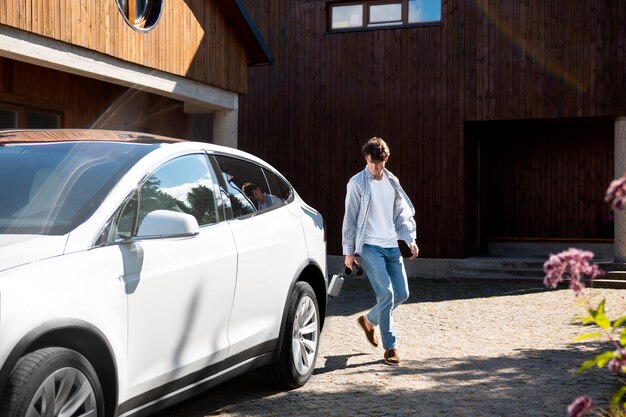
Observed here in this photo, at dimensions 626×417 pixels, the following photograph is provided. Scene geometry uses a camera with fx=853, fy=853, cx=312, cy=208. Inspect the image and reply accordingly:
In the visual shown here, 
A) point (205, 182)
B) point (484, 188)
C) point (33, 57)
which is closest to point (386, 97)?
point (484, 188)

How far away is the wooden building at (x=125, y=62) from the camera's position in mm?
10258

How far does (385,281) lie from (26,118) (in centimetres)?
690

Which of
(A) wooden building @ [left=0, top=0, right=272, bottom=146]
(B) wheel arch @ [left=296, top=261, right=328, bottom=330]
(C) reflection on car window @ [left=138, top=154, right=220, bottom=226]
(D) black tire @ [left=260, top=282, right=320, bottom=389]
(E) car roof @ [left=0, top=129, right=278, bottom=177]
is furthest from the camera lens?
(A) wooden building @ [left=0, top=0, right=272, bottom=146]

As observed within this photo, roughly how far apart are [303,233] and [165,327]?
7.69 feet

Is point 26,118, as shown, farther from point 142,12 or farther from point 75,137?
point 75,137

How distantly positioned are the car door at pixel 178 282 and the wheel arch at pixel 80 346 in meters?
0.19

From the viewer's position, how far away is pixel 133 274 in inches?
174

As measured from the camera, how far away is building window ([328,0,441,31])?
17703mm

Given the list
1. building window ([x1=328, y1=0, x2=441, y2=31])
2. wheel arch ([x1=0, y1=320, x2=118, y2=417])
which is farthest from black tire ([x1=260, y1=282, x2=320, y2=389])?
building window ([x1=328, y1=0, x2=441, y2=31])

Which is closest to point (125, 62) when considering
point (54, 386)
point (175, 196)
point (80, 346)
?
point (175, 196)

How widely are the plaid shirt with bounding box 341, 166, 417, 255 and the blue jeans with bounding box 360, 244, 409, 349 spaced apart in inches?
5.9

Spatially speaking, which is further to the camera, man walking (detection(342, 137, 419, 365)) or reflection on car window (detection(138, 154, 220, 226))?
man walking (detection(342, 137, 419, 365))

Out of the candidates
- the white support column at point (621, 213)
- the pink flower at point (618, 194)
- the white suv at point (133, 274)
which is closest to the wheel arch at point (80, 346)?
the white suv at point (133, 274)

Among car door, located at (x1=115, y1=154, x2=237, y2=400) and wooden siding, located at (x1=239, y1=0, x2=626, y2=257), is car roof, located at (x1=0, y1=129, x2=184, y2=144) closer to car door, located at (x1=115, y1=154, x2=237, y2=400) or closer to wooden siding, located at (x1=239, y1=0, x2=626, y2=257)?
car door, located at (x1=115, y1=154, x2=237, y2=400)
